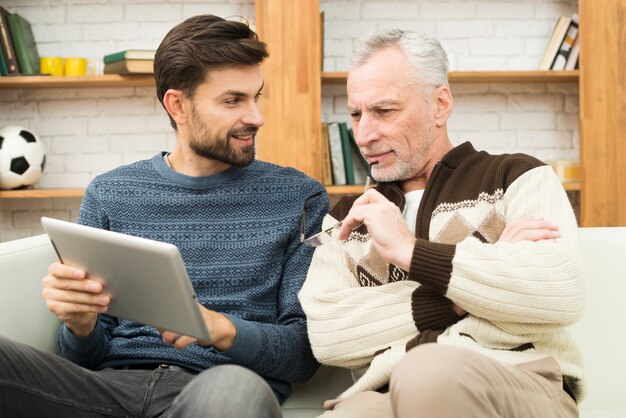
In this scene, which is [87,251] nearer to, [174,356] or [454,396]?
[174,356]

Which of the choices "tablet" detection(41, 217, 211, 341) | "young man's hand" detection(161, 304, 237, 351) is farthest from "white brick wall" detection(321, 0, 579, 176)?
"tablet" detection(41, 217, 211, 341)

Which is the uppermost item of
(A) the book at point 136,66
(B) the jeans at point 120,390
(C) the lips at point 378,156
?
(A) the book at point 136,66

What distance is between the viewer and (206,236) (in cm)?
175

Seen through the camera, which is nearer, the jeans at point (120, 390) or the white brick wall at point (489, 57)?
the jeans at point (120, 390)

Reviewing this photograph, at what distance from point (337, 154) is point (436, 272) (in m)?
1.84

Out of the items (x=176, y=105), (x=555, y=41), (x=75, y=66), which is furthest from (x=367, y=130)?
(x=75, y=66)

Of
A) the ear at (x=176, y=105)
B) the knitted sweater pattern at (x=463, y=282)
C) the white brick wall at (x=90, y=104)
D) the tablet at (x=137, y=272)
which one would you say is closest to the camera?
the tablet at (x=137, y=272)

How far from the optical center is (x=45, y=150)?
3.35m

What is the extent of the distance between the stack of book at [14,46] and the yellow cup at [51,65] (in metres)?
0.05

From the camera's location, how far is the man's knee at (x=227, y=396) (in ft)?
3.59

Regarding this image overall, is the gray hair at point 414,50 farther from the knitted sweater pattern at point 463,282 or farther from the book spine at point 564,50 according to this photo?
the book spine at point 564,50

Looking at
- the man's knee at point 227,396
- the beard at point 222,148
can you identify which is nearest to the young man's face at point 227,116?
the beard at point 222,148

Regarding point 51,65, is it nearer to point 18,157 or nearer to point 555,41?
point 18,157

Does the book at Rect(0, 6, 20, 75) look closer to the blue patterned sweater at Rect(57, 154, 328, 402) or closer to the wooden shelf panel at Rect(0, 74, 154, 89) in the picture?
the wooden shelf panel at Rect(0, 74, 154, 89)
